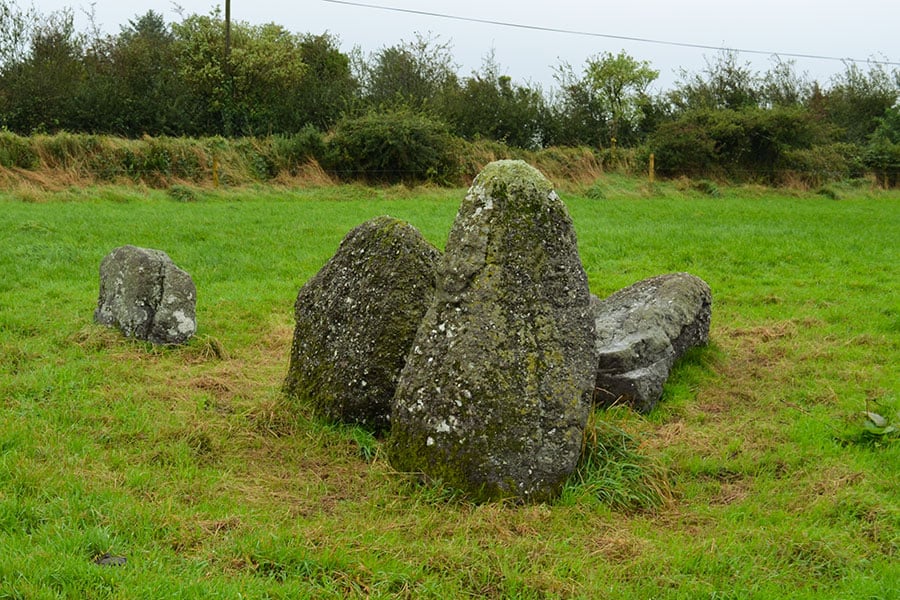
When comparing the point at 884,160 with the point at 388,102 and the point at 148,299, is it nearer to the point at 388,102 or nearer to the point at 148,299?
the point at 388,102

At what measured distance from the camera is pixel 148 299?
370 inches

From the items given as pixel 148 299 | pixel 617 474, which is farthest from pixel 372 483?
pixel 148 299

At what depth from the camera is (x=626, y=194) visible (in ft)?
101

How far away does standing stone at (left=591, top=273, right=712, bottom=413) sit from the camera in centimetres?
767

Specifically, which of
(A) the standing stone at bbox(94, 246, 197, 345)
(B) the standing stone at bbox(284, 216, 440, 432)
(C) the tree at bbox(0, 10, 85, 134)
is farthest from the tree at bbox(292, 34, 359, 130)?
(B) the standing stone at bbox(284, 216, 440, 432)

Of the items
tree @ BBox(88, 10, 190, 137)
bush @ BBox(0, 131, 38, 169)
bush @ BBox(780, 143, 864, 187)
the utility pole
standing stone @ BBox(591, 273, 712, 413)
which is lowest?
standing stone @ BBox(591, 273, 712, 413)

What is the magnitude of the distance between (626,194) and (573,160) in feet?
17.3

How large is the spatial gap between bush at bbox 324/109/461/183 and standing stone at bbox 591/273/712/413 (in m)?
22.6

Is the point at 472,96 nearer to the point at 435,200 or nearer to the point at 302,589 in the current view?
the point at 435,200

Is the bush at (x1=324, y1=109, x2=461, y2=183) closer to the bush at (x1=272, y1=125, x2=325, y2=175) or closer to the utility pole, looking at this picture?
the bush at (x1=272, y1=125, x2=325, y2=175)

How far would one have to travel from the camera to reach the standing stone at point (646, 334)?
7.67m

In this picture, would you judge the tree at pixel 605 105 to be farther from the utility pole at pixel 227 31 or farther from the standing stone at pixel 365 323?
the standing stone at pixel 365 323

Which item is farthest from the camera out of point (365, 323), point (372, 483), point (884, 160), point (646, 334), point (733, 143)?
point (884, 160)

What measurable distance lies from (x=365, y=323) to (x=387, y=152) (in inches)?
1001
